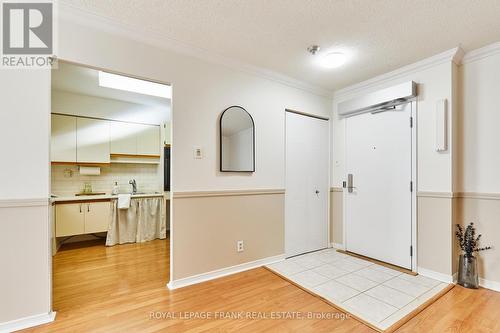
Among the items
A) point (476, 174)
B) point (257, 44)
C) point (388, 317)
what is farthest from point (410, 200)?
point (257, 44)

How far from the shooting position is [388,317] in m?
1.86

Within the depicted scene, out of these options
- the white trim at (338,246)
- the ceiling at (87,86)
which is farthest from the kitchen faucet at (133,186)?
the white trim at (338,246)

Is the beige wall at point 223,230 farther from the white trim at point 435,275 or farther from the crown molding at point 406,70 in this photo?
the crown molding at point 406,70

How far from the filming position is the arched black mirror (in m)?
2.70

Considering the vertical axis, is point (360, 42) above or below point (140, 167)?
above

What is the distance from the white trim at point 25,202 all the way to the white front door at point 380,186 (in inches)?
137

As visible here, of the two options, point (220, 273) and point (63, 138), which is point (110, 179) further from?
point (220, 273)

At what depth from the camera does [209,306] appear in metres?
2.04

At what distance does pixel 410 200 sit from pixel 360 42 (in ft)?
6.16

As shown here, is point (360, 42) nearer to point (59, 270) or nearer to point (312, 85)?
point (312, 85)

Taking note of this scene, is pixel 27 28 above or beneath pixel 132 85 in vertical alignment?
beneath

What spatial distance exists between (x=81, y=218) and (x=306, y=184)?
350 centimetres

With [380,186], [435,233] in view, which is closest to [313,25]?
[380,186]

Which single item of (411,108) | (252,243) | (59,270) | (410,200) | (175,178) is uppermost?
(411,108)
